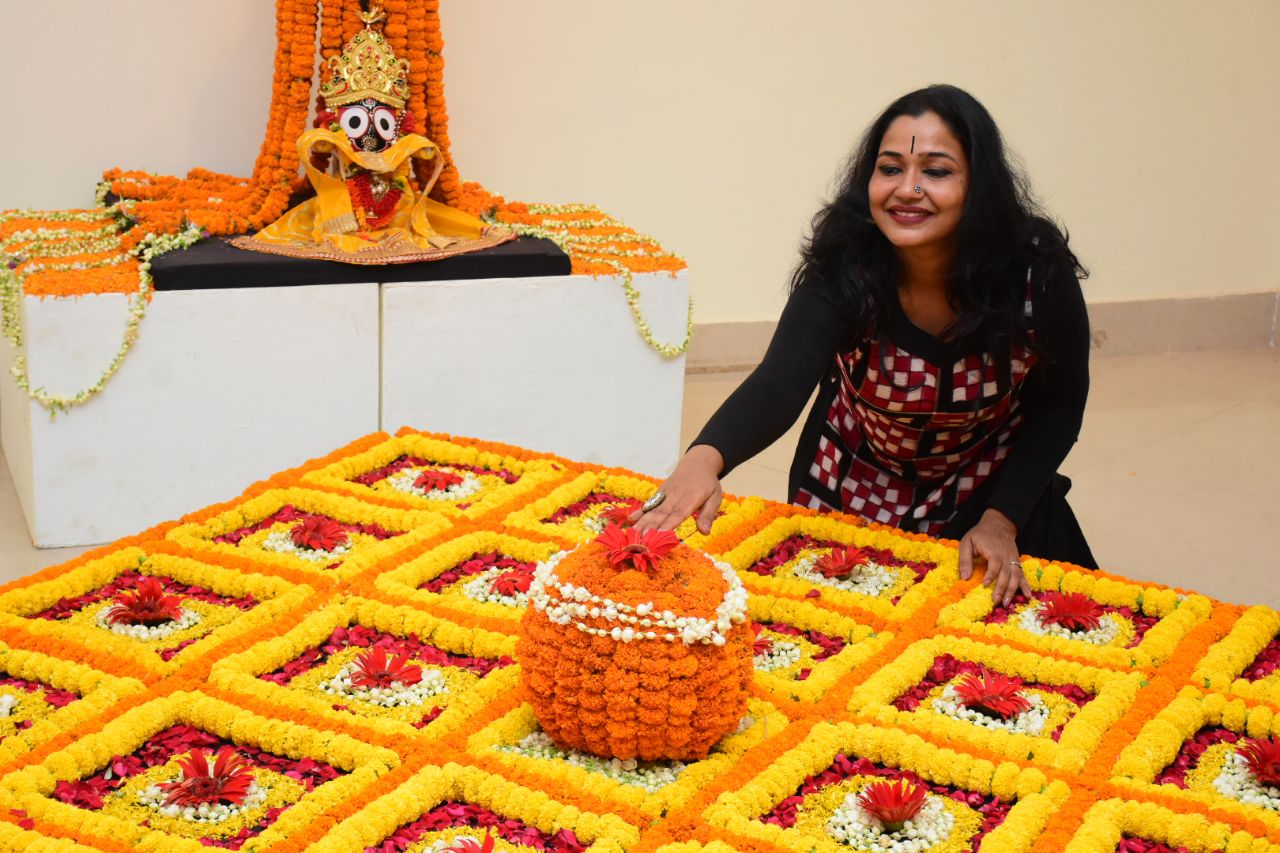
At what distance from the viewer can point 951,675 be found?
1.99m

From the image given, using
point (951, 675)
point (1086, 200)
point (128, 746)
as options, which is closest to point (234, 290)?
point (128, 746)

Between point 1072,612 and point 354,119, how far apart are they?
8.78 feet

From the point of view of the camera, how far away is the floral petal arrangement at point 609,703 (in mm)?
1610

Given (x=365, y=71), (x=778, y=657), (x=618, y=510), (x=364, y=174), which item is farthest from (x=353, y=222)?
(x=778, y=657)

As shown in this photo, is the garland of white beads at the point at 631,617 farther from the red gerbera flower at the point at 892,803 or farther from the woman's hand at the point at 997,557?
the woman's hand at the point at 997,557

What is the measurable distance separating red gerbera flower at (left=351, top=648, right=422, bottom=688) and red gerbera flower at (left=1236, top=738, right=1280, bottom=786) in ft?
3.55

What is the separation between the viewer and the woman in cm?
229

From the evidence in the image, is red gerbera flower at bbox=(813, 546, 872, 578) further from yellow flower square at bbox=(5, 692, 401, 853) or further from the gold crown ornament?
the gold crown ornament

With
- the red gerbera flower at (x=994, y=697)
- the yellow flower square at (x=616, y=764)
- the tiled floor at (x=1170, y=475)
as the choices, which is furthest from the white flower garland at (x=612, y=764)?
the tiled floor at (x=1170, y=475)

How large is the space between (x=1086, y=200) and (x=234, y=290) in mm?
4194

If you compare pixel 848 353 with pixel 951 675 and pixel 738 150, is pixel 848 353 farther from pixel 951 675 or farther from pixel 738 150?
pixel 738 150

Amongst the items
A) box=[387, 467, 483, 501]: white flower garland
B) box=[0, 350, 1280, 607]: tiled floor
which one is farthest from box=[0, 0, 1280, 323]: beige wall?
box=[387, 467, 483, 501]: white flower garland

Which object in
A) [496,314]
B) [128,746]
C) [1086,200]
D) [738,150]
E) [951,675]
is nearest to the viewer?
[128,746]

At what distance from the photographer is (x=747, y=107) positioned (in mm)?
A: 5723
